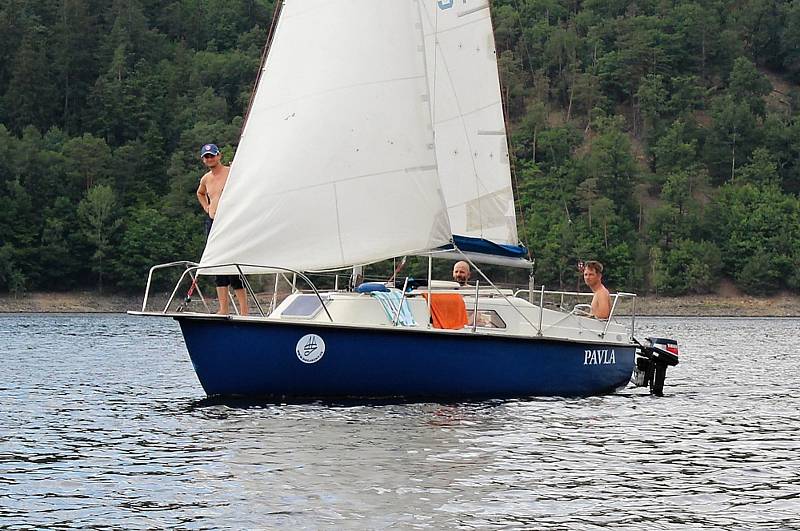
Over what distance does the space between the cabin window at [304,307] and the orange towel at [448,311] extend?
1.90 metres

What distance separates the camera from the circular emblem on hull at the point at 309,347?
65.1 feet

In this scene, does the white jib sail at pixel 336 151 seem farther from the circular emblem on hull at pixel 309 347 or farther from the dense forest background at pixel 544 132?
the dense forest background at pixel 544 132

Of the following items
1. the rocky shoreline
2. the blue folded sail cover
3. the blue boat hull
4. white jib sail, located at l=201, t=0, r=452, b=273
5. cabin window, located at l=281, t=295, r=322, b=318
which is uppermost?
white jib sail, located at l=201, t=0, r=452, b=273

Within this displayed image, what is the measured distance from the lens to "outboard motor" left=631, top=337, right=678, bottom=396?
24.3m

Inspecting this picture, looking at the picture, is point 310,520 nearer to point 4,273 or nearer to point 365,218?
point 365,218

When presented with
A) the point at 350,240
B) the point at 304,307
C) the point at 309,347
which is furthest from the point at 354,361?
the point at 350,240

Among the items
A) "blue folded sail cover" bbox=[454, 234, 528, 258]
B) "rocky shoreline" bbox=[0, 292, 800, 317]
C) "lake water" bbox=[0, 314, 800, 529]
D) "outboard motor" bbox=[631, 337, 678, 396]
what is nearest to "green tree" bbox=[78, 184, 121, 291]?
"rocky shoreline" bbox=[0, 292, 800, 317]

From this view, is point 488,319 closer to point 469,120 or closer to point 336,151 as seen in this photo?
point 336,151

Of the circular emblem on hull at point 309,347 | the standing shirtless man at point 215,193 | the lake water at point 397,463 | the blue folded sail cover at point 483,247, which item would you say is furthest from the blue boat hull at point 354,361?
the blue folded sail cover at point 483,247

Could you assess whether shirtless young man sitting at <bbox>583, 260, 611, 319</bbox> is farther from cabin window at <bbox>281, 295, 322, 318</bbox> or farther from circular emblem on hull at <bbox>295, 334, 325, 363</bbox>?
circular emblem on hull at <bbox>295, 334, 325, 363</bbox>

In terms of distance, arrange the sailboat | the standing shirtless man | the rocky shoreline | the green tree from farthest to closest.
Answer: the green tree
the rocky shoreline
the standing shirtless man
the sailboat

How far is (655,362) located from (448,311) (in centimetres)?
543

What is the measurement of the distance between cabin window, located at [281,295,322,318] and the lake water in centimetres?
145

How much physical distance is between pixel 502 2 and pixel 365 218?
178m
